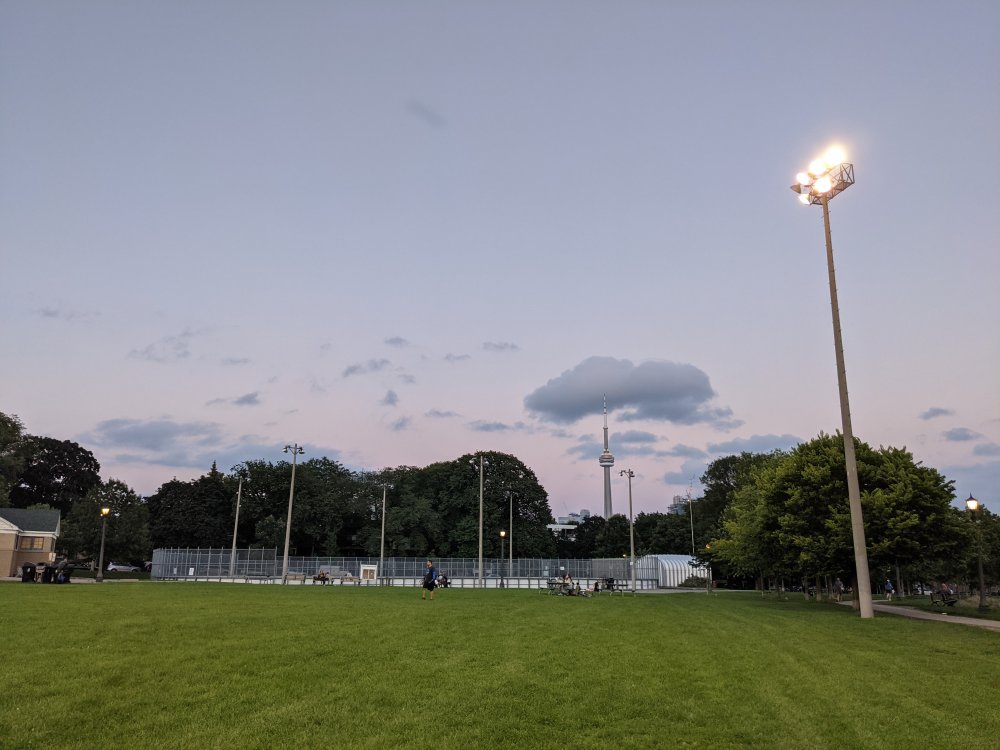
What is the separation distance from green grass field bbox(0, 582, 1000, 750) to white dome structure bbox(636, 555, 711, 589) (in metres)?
68.2

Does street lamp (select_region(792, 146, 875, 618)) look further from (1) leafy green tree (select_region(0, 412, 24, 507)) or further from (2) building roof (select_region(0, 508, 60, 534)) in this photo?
(1) leafy green tree (select_region(0, 412, 24, 507))

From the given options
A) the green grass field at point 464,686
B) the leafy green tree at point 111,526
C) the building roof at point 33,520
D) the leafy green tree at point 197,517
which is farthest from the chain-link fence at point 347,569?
the green grass field at point 464,686

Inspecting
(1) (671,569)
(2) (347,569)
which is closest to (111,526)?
(2) (347,569)

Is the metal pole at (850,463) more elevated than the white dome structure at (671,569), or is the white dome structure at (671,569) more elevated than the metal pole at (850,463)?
the metal pole at (850,463)

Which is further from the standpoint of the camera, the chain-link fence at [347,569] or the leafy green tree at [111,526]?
the leafy green tree at [111,526]

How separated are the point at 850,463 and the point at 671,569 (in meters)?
60.9

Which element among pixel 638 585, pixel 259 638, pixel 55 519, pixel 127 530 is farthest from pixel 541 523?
pixel 259 638

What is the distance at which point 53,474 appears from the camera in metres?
105

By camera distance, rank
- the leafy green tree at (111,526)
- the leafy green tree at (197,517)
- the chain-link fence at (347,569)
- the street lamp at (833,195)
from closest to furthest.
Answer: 1. the street lamp at (833,195)
2. the chain-link fence at (347,569)
3. the leafy green tree at (111,526)
4. the leafy green tree at (197,517)

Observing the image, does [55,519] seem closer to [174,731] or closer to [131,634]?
[131,634]

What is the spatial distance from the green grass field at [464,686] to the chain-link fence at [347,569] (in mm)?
48012

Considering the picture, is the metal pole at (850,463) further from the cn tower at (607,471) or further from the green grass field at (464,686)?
the cn tower at (607,471)

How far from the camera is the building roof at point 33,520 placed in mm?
66500

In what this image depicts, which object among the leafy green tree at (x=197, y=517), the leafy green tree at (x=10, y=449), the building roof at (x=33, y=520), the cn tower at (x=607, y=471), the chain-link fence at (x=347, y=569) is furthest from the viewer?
the cn tower at (x=607, y=471)
